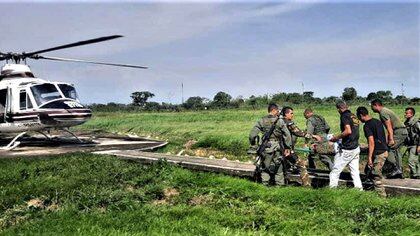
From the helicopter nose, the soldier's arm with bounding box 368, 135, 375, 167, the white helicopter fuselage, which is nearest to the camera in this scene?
the soldier's arm with bounding box 368, 135, 375, 167

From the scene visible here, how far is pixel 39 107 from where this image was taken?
19031 mm

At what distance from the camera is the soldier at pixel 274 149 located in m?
10.7

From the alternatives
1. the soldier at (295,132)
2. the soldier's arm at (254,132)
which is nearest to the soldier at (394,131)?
the soldier at (295,132)

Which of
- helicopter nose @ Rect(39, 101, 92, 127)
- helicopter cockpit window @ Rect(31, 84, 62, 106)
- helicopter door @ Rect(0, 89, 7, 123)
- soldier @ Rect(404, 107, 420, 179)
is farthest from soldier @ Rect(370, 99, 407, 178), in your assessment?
helicopter door @ Rect(0, 89, 7, 123)

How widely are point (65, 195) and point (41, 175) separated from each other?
258cm

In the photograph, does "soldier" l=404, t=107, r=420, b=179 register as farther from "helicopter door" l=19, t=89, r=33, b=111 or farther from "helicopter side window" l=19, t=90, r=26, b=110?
"helicopter side window" l=19, t=90, r=26, b=110

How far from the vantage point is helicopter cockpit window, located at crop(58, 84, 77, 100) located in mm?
19370

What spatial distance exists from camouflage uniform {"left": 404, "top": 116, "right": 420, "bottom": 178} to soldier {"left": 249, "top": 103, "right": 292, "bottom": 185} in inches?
173

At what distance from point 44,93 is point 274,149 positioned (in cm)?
1238

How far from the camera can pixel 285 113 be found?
1130 centimetres

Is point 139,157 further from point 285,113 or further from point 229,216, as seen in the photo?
point 229,216

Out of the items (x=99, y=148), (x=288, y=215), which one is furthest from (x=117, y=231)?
(x=99, y=148)

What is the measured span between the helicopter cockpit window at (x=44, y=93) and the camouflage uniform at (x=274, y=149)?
450 inches

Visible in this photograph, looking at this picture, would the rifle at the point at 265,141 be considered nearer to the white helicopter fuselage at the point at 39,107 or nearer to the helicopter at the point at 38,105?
the helicopter at the point at 38,105
